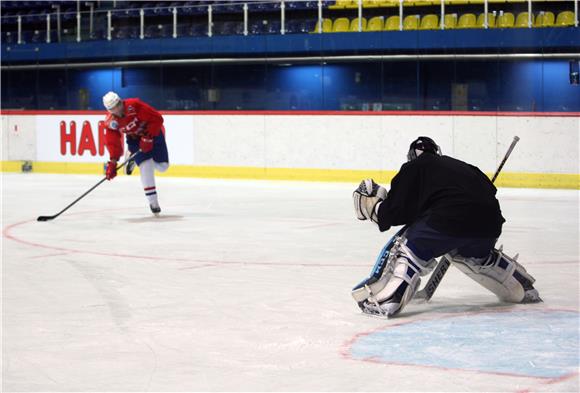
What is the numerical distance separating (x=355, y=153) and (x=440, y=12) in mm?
3116

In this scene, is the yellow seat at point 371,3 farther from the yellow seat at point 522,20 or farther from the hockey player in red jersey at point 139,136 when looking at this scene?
the hockey player in red jersey at point 139,136

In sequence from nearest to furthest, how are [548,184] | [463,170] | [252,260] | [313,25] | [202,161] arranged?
[463,170] → [252,260] → [548,184] → [202,161] → [313,25]

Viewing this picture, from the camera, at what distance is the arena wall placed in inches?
579

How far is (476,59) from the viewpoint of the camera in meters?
16.3

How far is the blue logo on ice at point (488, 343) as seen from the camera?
4418mm

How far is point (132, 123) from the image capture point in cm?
1092

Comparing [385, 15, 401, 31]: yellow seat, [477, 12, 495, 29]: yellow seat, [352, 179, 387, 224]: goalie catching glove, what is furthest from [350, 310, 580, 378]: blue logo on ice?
[385, 15, 401, 31]: yellow seat

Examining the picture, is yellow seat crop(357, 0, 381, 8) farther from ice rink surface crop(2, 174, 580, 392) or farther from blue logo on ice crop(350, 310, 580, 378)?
blue logo on ice crop(350, 310, 580, 378)

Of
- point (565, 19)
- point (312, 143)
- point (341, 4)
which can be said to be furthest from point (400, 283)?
point (341, 4)

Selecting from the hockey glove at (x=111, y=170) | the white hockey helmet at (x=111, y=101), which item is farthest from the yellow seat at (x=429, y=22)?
the hockey glove at (x=111, y=170)

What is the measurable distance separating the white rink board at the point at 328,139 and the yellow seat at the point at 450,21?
203cm

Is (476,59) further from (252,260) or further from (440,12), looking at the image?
(252,260)

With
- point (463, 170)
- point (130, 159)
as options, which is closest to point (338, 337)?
point (463, 170)

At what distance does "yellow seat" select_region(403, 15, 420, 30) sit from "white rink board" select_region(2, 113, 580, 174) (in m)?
2.14
